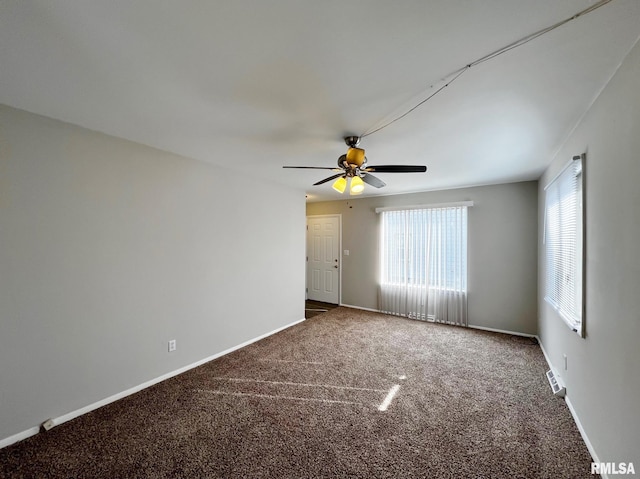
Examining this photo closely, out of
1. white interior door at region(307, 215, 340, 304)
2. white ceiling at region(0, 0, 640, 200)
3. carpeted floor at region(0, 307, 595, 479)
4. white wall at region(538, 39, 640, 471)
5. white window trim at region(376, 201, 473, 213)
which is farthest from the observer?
white interior door at region(307, 215, 340, 304)

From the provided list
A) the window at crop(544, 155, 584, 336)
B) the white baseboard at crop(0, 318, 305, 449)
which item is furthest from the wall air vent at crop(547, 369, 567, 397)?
the white baseboard at crop(0, 318, 305, 449)

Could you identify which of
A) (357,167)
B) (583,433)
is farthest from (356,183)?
(583,433)

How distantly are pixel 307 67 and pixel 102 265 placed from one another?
2.34m

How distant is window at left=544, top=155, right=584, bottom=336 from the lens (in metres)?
2.07

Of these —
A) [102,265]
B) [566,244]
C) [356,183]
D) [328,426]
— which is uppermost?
[356,183]

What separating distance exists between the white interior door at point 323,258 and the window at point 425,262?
3.50 feet

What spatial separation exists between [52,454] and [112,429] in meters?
0.32

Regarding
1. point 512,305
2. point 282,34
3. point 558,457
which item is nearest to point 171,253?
point 282,34

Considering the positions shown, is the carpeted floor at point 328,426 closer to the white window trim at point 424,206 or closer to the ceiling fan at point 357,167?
the ceiling fan at point 357,167

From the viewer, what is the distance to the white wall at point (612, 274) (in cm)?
133

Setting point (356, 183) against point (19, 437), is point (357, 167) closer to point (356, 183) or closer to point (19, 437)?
point (356, 183)

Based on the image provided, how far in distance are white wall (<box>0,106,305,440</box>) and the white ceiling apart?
0.37 m

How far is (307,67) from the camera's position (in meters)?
1.46

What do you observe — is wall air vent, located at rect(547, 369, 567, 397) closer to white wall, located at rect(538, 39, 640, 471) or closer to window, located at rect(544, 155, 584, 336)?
white wall, located at rect(538, 39, 640, 471)
